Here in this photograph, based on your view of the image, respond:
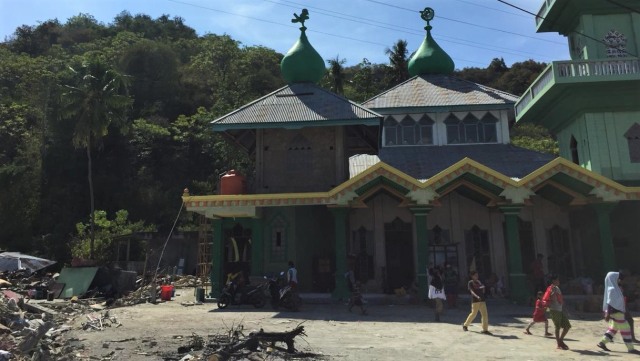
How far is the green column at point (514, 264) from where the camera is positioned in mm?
15891

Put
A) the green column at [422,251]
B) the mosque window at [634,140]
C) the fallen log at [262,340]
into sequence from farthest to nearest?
the mosque window at [634,140]
the green column at [422,251]
the fallen log at [262,340]

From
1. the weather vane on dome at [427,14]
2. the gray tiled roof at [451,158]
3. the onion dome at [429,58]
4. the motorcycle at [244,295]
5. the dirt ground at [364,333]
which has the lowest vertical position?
the dirt ground at [364,333]

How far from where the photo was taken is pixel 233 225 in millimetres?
18562

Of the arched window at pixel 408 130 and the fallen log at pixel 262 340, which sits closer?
the fallen log at pixel 262 340

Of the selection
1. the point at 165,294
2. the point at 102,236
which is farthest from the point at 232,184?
the point at 102,236

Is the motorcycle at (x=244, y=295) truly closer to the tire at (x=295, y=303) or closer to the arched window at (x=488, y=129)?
the tire at (x=295, y=303)

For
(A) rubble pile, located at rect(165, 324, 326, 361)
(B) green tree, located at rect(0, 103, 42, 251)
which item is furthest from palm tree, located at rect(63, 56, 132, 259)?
(A) rubble pile, located at rect(165, 324, 326, 361)

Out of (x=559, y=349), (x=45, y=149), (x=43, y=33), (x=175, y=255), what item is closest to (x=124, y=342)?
(x=559, y=349)

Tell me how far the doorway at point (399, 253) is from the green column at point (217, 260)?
686 centimetres

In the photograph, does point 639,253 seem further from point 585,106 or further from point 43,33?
point 43,33


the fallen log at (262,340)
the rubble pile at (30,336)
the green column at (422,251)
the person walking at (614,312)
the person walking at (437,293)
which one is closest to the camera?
the fallen log at (262,340)

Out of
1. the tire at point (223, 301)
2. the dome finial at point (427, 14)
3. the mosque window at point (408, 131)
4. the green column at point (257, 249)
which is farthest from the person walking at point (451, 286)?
the dome finial at point (427, 14)

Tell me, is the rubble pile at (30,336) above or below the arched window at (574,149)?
below

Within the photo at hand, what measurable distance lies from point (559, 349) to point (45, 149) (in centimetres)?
4621
